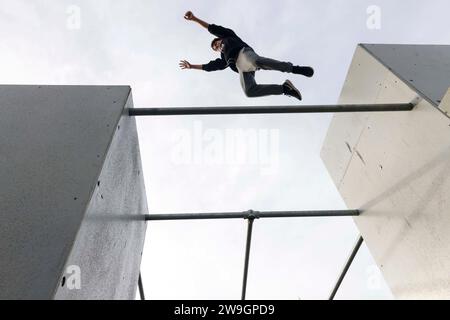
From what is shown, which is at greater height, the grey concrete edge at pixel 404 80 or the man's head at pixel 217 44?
the man's head at pixel 217 44

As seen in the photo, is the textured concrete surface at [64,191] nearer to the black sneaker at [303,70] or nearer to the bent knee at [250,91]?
the bent knee at [250,91]

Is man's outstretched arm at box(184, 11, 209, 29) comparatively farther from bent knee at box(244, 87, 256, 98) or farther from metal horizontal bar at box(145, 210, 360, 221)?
metal horizontal bar at box(145, 210, 360, 221)

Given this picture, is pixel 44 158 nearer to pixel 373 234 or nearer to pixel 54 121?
pixel 54 121

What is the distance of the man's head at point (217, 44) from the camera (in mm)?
3494

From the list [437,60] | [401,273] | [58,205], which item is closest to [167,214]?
[58,205]

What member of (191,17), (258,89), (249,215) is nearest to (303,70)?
(258,89)

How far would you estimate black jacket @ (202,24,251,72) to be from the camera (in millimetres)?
3344

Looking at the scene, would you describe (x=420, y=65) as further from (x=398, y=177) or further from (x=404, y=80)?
(x=398, y=177)

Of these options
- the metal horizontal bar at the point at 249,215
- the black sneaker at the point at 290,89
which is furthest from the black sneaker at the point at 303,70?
the metal horizontal bar at the point at 249,215

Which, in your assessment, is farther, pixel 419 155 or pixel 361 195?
pixel 361 195

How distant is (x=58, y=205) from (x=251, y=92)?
2.21 metres

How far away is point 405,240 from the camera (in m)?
2.34

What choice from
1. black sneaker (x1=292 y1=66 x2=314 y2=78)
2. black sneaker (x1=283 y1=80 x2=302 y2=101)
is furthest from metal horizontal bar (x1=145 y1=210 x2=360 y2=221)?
black sneaker (x1=292 y1=66 x2=314 y2=78)
